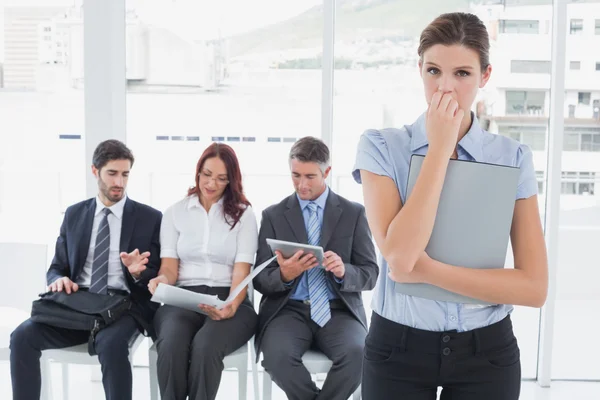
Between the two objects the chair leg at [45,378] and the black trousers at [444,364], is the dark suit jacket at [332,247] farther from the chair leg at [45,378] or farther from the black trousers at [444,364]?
the black trousers at [444,364]

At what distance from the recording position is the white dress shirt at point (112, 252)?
3.35 meters

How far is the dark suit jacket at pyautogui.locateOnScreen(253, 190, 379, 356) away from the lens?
3.18 meters

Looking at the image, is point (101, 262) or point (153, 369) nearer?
point (153, 369)

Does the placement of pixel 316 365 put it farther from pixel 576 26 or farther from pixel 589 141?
pixel 576 26

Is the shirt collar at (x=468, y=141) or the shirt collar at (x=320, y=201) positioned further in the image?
the shirt collar at (x=320, y=201)

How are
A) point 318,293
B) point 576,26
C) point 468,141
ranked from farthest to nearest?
1. point 576,26
2. point 318,293
3. point 468,141

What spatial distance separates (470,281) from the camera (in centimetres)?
127

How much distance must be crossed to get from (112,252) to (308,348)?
1.12m

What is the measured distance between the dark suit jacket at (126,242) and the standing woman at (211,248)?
6cm

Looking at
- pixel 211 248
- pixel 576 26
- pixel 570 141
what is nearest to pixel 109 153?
pixel 211 248

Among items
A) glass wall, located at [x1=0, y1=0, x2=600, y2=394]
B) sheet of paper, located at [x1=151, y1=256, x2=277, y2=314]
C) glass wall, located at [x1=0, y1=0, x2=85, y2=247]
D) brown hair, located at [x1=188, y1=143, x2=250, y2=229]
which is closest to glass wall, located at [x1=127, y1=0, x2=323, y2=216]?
glass wall, located at [x1=0, y1=0, x2=600, y2=394]

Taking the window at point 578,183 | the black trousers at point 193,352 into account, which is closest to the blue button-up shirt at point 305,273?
the black trousers at point 193,352

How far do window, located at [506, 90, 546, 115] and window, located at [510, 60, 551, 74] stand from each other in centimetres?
13

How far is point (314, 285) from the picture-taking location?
321 centimetres
